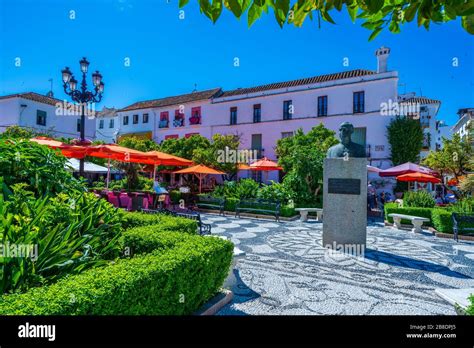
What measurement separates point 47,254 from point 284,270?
3917 millimetres

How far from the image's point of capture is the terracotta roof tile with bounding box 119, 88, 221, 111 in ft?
107

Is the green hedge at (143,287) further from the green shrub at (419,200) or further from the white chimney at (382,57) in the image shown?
the white chimney at (382,57)

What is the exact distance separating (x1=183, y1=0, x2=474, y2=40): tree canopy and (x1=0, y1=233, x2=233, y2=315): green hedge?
210 centimetres

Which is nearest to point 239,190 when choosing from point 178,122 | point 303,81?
point 303,81

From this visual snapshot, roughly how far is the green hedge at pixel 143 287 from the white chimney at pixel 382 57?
79.8 ft

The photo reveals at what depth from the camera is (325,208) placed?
728cm

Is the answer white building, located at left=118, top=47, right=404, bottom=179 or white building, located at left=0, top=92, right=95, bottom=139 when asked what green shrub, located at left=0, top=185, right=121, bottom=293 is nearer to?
white building, located at left=118, top=47, right=404, bottom=179

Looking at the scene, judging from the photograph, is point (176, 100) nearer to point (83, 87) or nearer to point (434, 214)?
point (83, 87)

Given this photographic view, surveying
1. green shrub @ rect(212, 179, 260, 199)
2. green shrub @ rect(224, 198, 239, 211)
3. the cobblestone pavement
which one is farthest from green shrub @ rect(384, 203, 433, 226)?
green shrub @ rect(224, 198, 239, 211)

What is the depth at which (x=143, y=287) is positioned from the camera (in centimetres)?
247
